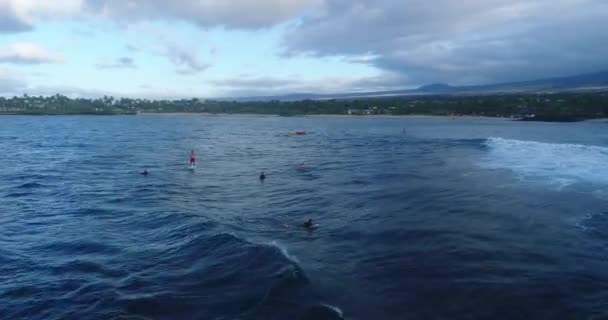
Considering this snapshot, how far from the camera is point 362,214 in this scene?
88.4 feet

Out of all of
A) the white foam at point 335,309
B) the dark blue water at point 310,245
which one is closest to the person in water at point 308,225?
the dark blue water at point 310,245

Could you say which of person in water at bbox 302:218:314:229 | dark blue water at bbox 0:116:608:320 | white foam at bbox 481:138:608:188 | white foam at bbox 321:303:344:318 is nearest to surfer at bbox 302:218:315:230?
person in water at bbox 302:218:314:229

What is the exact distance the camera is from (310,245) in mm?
21203

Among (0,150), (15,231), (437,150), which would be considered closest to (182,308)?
(15,231)

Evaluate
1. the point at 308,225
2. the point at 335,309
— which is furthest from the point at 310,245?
the point at 335,309

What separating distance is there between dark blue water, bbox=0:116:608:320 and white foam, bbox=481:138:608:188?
1.37ft

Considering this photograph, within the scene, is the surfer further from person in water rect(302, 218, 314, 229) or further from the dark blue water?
the dark blue water

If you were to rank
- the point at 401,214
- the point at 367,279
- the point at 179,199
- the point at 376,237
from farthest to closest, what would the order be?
the point at 179,199, the point at 401,214, the point at 376,237, the point at 367,279

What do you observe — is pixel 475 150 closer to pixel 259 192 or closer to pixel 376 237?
pixel 259 192

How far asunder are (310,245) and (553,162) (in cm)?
3487

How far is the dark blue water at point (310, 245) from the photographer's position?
50.3ft

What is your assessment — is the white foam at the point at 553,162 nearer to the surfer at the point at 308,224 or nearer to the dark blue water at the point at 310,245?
the dark blue water at the point at 310,245

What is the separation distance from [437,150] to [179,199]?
40.1 m

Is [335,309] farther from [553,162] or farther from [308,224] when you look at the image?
[553,162]
